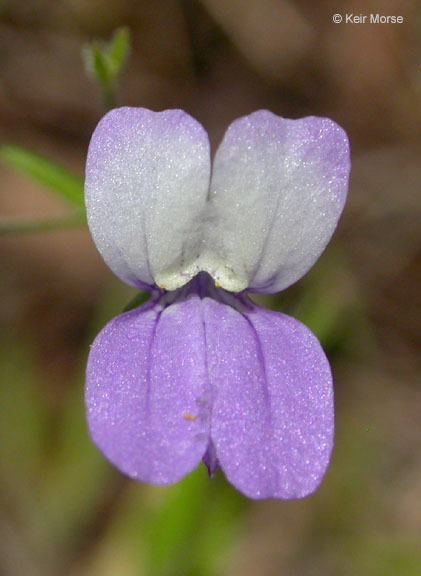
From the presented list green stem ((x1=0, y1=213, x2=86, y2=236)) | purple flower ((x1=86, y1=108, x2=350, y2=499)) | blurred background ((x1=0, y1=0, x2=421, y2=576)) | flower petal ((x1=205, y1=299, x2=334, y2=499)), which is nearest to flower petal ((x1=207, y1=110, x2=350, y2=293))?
purple flower ((x1=86, y1=108, x2=350, y2=499))

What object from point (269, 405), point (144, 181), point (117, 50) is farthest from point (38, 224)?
point (269, 405)

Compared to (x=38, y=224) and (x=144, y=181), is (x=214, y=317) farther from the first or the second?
(x=38, y=224)

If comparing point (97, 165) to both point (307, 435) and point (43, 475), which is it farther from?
point (43, 475)

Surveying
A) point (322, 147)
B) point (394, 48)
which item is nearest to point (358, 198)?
point (394, 48)

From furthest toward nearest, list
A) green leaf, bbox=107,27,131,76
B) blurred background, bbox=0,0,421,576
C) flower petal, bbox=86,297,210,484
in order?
blurred background, bbox=0,0,421,576, green leaf, bbox=107,27,131,76, flower petal, bbox=86,297,210,484

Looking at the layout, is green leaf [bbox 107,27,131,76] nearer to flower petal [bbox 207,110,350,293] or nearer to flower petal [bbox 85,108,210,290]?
flower petal [bbox 85,108,210,290]
